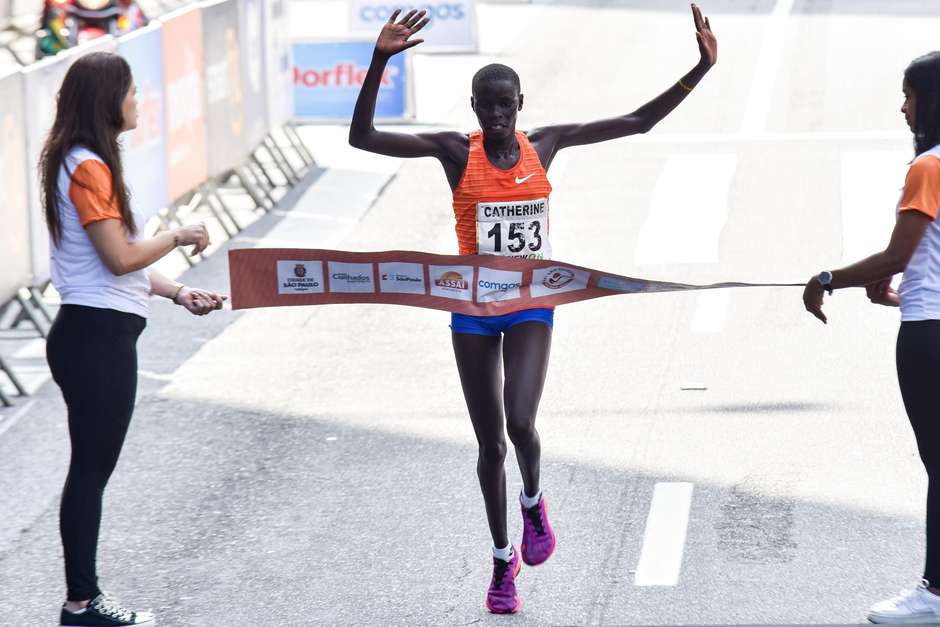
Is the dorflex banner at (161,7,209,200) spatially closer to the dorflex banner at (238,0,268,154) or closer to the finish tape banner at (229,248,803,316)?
the dorflex banner at (238,0,268,154)

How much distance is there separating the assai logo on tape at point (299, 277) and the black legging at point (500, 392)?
746 millimetres

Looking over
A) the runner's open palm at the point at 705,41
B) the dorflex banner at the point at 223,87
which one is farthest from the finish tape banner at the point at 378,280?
the dorflex banner at the point at 223,87

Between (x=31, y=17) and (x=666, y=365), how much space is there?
2233cm

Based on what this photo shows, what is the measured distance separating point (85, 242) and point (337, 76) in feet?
44.3

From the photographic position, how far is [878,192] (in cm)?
1461

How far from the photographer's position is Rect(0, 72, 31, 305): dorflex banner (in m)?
9.91

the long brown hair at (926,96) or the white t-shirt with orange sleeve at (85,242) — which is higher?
the long brown hair at (926,96)

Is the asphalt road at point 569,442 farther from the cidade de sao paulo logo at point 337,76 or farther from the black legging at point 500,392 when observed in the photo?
the cidade de sao paulo logo at point 337,76

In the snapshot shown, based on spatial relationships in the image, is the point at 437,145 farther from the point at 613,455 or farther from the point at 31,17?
the point at 31,17

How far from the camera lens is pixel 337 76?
1909cm

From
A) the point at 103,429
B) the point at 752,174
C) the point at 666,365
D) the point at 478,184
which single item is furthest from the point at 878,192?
the point at 103,429

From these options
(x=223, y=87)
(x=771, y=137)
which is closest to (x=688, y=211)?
(x=771, y=137)

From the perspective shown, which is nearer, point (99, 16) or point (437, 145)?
point (437, 145)

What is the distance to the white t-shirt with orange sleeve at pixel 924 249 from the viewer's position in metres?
5.57
